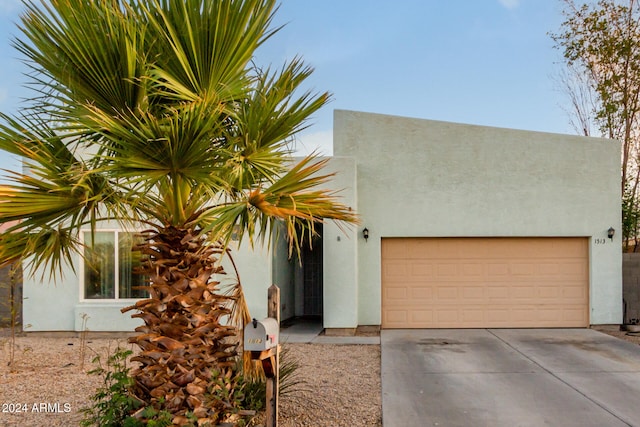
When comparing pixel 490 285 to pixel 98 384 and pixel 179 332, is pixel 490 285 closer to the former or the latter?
pixel 98 384

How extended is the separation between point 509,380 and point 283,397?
3343 mm

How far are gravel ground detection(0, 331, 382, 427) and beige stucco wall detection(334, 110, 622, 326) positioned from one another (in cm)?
343

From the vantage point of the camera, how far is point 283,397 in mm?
6738

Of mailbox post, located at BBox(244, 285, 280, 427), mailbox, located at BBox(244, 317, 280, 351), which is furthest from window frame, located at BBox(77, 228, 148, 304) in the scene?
mailbox, located at BBox(244, 317, 280, 351)

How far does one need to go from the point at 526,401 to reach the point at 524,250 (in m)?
6.41

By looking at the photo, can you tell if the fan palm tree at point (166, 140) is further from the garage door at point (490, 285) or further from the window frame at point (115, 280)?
the garage door at point (490, 285)

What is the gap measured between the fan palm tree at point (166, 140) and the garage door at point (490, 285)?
7.57 m

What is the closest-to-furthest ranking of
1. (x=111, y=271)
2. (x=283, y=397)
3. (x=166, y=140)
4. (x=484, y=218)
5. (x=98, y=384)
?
(x=166, y=140), (x=283, y=397), (x=98, y=384), (x=111, y=271), (x=484, y=218)

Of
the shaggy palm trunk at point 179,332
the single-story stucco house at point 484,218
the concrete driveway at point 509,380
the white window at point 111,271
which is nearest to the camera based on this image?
the shaggy palm trunk at point 179,332

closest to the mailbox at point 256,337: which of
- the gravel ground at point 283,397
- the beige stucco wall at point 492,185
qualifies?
the gravel ground at point 283,397

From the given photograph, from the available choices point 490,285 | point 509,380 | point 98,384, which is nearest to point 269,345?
point 98,384

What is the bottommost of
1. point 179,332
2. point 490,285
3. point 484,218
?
point 490,285

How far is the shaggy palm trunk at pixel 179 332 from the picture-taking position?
196 inches

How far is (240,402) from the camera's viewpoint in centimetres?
584
